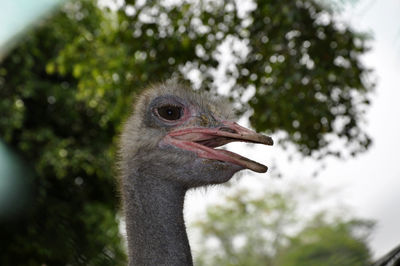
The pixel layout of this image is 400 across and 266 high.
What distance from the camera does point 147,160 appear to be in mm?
2100

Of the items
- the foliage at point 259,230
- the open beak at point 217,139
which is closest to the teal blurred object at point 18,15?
the open beak at point 217,139

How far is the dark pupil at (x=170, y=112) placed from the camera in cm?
214

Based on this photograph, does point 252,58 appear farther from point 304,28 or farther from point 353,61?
point 353,61

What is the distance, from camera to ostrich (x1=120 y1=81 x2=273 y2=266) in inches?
75.8

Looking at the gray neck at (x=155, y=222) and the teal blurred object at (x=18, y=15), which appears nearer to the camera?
the gray neck at (x=155, y=222)

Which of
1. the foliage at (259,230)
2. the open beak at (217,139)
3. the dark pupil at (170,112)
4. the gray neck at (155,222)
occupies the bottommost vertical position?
the gray neck at (155,222)

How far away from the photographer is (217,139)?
6.94 feet

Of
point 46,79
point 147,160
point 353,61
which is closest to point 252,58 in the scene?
point 353,61

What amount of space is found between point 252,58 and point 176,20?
0.83m

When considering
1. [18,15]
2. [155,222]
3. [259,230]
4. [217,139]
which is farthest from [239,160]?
[259,230]

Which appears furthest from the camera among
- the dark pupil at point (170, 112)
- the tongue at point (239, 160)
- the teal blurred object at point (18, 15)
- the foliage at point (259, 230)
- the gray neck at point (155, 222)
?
the foliage at point (259, 230)

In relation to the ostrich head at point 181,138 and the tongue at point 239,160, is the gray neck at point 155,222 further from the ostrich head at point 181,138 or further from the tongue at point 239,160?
the tongue at point 239,160

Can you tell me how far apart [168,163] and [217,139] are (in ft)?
0.65

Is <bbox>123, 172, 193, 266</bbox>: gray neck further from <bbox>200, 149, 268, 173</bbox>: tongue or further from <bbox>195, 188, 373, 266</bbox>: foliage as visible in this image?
<bbox>195, 188, 373, 266</bbox>: foliage
